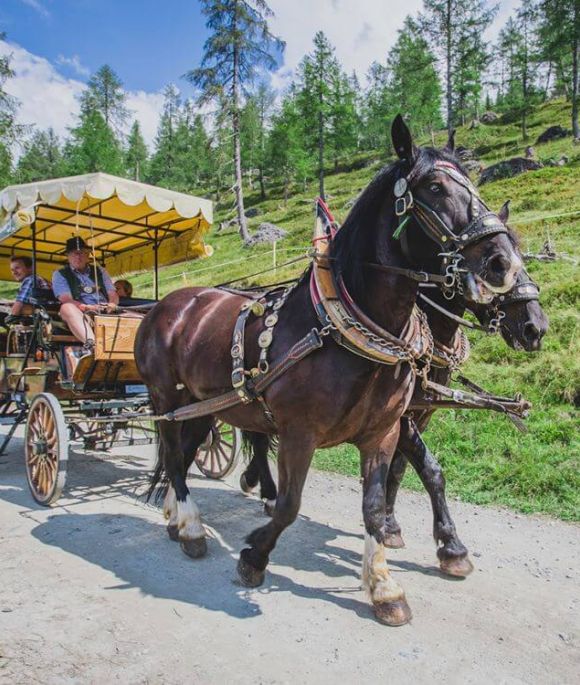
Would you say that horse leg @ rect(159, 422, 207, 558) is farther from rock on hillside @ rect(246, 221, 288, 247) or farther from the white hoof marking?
rock on hillside @ rect(246, 221, 288, 247)

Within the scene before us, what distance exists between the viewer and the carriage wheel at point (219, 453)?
5.83 metres

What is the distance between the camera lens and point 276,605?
10.3 feet

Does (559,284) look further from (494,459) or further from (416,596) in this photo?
(416,596)

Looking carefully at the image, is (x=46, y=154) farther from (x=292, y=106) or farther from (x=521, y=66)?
(x=521, y=66)

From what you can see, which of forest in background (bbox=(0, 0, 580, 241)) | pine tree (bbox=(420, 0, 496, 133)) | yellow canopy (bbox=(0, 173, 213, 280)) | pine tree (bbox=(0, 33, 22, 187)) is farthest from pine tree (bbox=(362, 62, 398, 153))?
yellow canopy (bbox=(0, 173, 213, 280))

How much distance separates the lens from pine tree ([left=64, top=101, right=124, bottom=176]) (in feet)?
125

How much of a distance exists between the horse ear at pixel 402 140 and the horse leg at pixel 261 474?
3.09 meters

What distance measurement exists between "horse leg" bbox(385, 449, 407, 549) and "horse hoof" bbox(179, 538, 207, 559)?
141 cm

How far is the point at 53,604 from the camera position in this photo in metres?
3.12

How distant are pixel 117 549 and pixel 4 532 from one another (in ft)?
3.47

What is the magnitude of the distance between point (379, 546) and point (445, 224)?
6.39 feet

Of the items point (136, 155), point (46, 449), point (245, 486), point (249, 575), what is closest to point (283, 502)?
point (249, 575)

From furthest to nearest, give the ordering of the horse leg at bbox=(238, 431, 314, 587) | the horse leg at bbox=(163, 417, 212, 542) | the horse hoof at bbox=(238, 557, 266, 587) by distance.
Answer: the horse leg at bbox=(163, 417, 212, 542)
the horse hoof at bbox=(238, 557, 266, 587)
the horse leg at bbox=(238, 431, 314, 587)

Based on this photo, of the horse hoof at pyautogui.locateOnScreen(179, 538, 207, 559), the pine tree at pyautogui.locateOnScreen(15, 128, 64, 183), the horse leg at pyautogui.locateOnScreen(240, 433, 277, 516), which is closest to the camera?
the horse hoof at pyautogui.locateOnScreen(179, 538, 207, 559)
